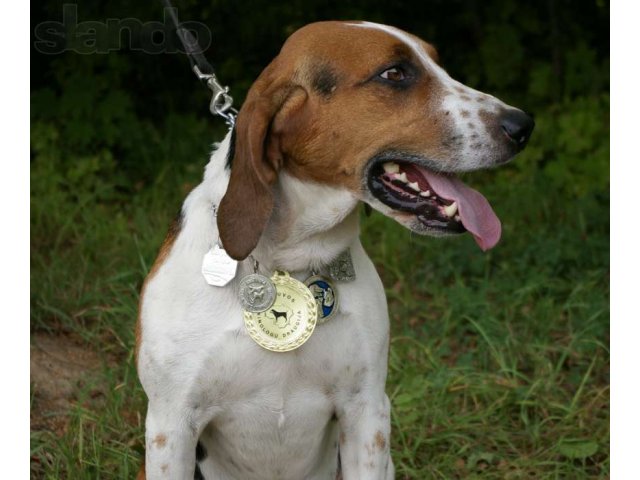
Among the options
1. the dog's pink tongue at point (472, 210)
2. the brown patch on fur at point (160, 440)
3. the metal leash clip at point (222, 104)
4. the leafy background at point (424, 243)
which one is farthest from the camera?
the leafy background at point (424, 243)

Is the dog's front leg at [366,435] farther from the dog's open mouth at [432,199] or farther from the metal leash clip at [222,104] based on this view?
the metal leash clip at [222,104]

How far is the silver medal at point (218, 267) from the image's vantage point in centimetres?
329

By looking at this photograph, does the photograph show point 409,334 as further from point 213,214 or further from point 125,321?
point 213,214

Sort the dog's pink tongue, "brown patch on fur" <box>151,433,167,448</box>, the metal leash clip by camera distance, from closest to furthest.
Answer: the dog's pink tongue, "brown patch on fur" <box>151,433,167,448</box>, the metal leash clip

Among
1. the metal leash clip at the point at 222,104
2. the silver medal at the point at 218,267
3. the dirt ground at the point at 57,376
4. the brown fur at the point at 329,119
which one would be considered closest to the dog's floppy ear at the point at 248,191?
the brown fur at the point at 329,119

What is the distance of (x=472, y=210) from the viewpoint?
3270 millimetres

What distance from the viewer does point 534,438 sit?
4754 mm

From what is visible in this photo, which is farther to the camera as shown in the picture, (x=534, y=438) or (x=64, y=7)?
(x=64, y=7)

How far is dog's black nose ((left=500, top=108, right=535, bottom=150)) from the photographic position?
10.5 feet

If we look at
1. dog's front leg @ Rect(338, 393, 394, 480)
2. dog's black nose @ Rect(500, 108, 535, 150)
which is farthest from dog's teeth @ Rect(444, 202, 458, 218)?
dog's front leg @ Rect(338, 393, 394, 480)

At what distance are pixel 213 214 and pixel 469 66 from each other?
5.31 meters

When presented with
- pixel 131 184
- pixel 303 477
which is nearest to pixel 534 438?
pixel 303 477

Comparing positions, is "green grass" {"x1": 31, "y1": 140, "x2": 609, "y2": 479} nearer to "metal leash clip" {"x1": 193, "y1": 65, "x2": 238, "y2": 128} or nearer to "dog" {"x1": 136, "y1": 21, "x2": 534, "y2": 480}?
"dog" {"x1": 136, "y1": 21, "x2": 534, "y2": 480}

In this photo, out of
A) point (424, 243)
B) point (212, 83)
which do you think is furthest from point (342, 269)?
point (424, 243)
